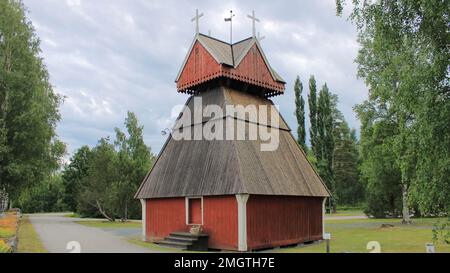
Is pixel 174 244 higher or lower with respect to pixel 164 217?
lower

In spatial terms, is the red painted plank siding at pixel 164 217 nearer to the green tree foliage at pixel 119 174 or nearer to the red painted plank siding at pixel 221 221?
the red painted plank siding at pixel 221 221

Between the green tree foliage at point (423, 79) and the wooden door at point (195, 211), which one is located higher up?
the green tree foliage at point (423, 79)

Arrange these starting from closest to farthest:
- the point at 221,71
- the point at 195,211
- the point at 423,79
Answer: the point at 423,79
the point at 195,211
the point at 221,71

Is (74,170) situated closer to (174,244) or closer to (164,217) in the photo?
(164,217)

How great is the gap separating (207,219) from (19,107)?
20.4 metres

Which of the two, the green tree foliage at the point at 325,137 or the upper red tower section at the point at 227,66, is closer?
the upper red tower section at the point at 227,66

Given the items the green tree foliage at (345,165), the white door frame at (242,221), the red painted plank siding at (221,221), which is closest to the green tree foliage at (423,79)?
the white door frame at (242,221)

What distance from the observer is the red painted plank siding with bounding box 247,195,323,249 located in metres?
19.1

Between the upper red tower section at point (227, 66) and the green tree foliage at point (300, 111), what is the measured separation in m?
28.5

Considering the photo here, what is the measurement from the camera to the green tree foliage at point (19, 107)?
3095 cm

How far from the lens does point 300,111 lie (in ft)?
178

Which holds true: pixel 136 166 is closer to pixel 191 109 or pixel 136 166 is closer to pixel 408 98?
pixel 191 109

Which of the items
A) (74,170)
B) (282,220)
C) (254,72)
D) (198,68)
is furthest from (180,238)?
(74,170)

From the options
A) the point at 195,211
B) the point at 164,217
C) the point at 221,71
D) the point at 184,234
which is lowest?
the point at 184,234
